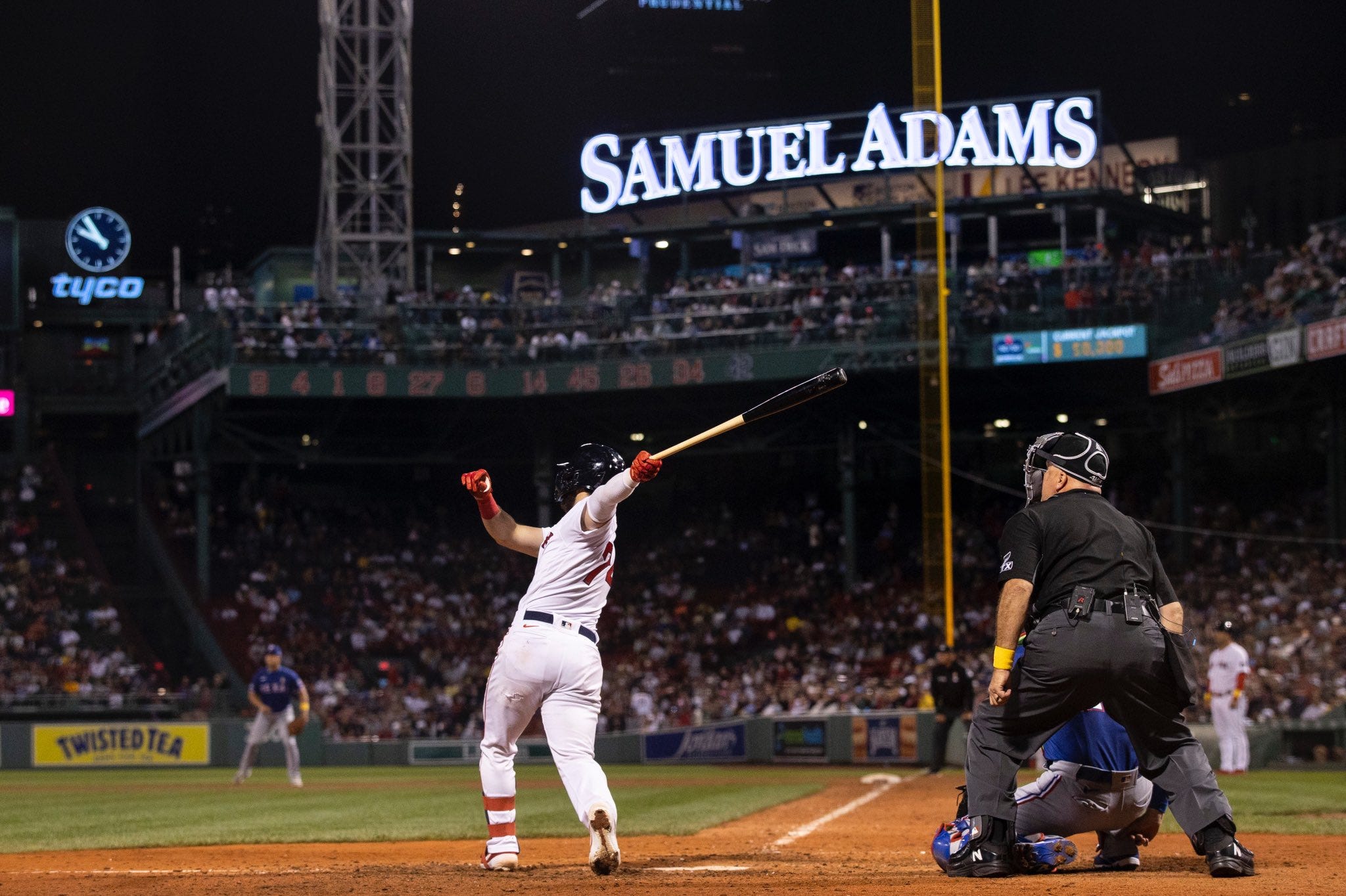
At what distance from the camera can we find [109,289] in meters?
46.0

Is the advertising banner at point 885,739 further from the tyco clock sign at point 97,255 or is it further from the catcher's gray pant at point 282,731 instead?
the tyco clock sign at point 97,255

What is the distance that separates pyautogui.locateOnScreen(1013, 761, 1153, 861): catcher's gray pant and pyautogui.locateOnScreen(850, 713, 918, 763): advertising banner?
55.4 feet

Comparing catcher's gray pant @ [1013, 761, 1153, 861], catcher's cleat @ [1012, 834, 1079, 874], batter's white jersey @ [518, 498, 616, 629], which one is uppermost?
batter's white jersey @ [518, 498, 616, 629]

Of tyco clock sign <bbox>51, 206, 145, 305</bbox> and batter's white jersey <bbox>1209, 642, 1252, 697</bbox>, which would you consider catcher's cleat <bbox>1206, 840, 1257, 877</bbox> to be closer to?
batter's white jersey <bbox>1209, 642, 1252, 697</bbox>

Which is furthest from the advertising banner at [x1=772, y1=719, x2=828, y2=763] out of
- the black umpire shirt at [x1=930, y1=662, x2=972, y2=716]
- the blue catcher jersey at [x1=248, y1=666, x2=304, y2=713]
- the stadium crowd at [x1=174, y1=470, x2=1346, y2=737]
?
the blue catcher jersey at [x1=248, y1=666, x2=304, y2=713]

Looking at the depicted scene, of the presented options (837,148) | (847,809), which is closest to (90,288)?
(837,148)

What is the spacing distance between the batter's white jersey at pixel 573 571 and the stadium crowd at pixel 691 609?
18031 mm

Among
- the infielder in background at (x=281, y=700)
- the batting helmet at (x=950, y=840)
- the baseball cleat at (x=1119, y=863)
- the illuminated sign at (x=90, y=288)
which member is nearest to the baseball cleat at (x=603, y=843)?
the batting helmet at (x=950, y=840)

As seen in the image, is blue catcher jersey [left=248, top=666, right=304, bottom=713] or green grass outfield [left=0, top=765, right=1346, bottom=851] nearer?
green grass outfield [left=0, top=765, right=1346, bottom=851]

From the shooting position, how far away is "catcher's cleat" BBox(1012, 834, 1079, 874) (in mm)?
6895

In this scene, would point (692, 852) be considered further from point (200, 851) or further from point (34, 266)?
point (34, 266)

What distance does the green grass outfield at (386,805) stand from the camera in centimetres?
1128

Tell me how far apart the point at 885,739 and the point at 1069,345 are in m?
10.9

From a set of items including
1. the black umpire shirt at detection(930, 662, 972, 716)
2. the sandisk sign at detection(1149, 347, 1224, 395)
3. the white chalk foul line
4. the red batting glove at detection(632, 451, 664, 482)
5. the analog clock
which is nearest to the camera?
the red batting glove at detection(632, 451, 664, 482)
